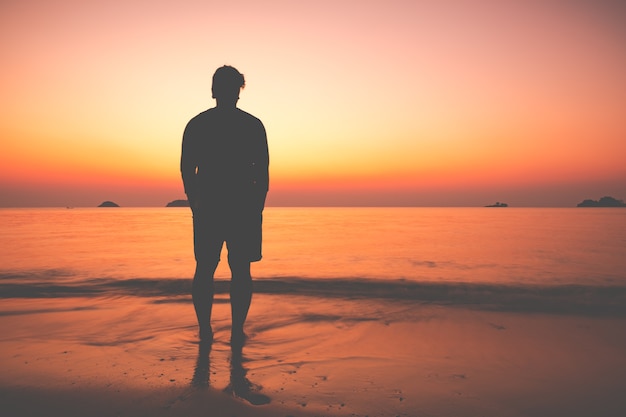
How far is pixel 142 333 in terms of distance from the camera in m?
4.62

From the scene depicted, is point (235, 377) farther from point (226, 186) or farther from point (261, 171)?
point (261, 171)

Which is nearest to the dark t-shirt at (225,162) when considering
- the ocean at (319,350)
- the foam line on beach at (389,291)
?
the ocean at (319,350)

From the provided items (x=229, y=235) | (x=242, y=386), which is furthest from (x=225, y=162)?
(x=242, y=386)

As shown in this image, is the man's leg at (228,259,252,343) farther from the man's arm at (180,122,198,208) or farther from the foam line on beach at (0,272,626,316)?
the foam line on beach at (0,272,626,316)

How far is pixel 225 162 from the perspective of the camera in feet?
12.0

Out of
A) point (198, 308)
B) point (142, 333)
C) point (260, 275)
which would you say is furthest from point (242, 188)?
point (260, 275)

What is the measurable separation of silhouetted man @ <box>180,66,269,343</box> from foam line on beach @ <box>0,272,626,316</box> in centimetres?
372

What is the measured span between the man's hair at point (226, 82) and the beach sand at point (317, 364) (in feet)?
8.00

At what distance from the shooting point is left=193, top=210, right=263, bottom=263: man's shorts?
3.63 metres

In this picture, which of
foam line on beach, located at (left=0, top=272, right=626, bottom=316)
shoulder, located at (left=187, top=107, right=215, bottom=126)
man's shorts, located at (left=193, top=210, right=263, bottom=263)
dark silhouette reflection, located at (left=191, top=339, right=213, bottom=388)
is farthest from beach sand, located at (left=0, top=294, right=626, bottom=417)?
shoulder, located at (left=187, top=107, right=215, bottom=126)

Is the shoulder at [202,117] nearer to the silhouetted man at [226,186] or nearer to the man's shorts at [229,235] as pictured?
the silhouetted man at [226,186]

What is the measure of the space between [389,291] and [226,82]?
233 inches

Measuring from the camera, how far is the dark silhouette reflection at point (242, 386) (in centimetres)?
274

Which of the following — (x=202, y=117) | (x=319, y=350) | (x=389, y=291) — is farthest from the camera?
(x=389, y=291)
